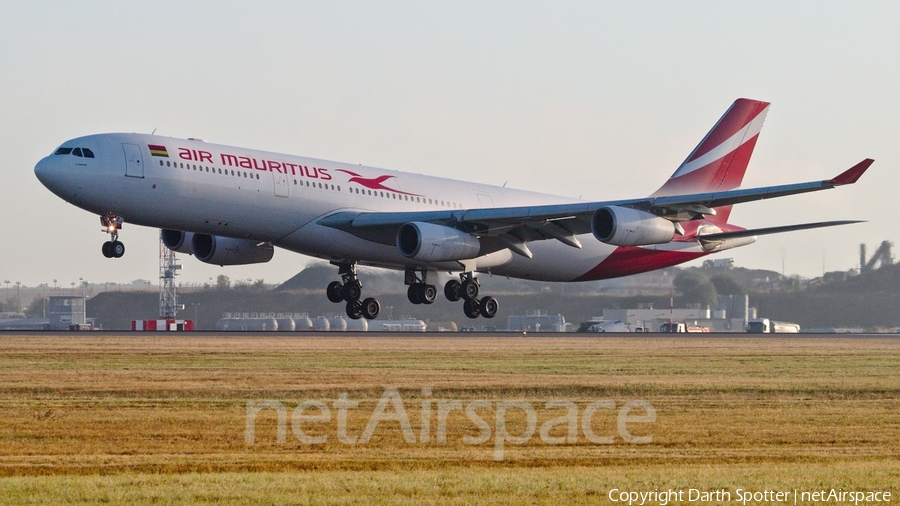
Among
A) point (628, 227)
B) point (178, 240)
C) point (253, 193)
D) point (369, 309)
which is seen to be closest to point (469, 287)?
point (369, 309)

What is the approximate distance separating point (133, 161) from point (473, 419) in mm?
18774

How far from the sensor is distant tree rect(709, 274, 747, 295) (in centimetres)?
8519

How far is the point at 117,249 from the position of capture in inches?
1464

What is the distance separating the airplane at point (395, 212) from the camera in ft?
119

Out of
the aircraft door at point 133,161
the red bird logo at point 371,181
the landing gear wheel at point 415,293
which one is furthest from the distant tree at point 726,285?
the aircraft door at point 133,161

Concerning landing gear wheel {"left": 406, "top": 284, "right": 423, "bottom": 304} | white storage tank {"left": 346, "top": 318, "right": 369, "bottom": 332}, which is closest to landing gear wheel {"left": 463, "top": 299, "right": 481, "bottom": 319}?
landing gear wheel {"left": 406, "top": 284, "right": 423, "bottom": 304}

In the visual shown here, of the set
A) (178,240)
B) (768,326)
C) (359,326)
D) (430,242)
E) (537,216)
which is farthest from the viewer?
(359,326)

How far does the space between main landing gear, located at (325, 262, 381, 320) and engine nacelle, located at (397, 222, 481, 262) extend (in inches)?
203

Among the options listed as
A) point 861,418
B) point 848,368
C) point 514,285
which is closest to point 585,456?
point 861,418

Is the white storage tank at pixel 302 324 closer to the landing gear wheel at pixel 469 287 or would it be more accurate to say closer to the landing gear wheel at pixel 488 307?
the landing gear wheel at pixel 488 307

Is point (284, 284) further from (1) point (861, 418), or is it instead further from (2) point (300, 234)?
(1) point (861, 418)

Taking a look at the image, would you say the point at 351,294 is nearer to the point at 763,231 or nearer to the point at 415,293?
the point at 415,293

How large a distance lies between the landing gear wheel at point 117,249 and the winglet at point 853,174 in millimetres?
22039

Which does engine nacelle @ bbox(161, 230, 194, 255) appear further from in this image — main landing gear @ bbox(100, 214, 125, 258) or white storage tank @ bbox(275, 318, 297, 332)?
white storage tank @ bbox(275, 318, 297, 332)
